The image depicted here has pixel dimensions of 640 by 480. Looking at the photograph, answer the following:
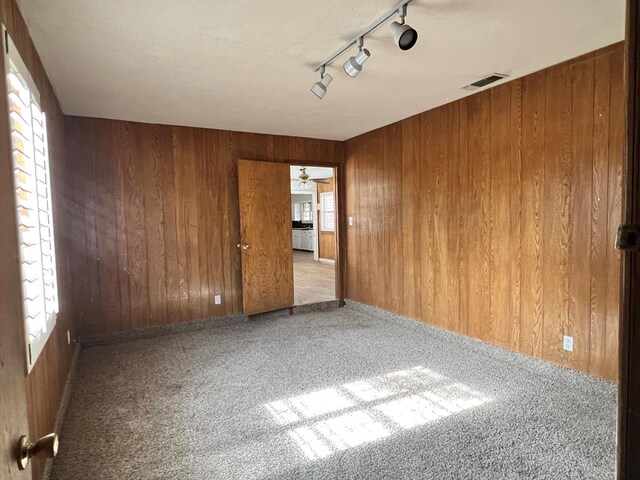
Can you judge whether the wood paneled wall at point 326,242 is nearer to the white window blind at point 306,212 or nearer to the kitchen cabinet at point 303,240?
the kitchen cabinet at point 303,240

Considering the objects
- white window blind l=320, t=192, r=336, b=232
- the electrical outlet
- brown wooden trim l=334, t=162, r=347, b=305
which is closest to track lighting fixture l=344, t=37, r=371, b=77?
the electrical outlet

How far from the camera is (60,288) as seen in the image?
9.41ft

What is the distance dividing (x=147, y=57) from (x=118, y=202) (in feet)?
6.44

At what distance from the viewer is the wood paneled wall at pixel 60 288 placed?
173 centimetres

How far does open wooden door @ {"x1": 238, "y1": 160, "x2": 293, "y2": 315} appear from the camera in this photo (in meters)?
4.54

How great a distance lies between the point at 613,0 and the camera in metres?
1.92

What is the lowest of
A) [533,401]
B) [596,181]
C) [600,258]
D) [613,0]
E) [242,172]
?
[533,401]

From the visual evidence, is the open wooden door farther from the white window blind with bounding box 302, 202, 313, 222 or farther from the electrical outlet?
the white window blind with bounding box 302, 202, 313, 222

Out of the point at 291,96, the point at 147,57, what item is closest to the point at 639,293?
the point at 147,57

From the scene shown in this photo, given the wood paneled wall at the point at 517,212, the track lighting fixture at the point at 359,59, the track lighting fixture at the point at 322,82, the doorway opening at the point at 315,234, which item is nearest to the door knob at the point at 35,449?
the track lighting fixture at the point at 359,59

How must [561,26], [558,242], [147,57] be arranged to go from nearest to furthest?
[561,26]
[147,57]
[558,242]

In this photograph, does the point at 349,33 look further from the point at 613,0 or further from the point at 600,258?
the point at 600,258

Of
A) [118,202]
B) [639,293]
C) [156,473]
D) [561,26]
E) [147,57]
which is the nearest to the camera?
[639,293]

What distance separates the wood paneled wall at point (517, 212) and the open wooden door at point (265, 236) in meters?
1.28
